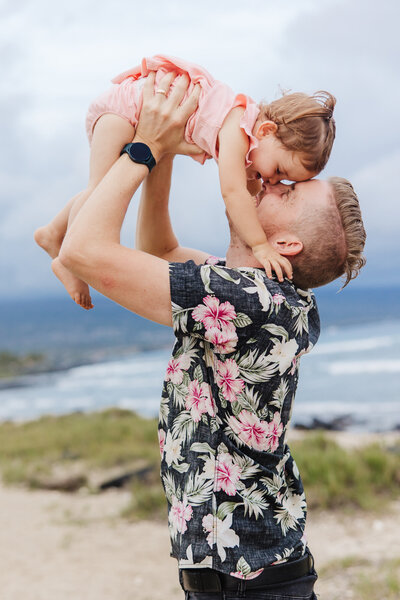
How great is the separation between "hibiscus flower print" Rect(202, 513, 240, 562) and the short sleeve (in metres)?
0.49

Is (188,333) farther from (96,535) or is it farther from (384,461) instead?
(384,461)

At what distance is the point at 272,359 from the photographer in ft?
6.07

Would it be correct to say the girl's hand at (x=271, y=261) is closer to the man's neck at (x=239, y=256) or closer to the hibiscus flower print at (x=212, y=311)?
the man's neck at (x=239, y=256)

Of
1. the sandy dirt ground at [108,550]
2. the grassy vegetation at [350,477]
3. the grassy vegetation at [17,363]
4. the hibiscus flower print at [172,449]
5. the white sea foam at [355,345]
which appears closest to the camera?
the hibiscus flower print at [172,449]

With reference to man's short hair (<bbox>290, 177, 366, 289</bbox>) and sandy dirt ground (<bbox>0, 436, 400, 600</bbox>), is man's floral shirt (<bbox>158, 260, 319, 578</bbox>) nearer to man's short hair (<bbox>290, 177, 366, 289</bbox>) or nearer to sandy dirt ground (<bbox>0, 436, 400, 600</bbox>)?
man's short hair (<bbox>290, 177, 366, 289</bbox>)

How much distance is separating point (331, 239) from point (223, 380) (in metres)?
0.56

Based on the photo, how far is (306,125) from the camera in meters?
2.14

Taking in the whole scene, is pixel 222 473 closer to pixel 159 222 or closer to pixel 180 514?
pixel 180 514

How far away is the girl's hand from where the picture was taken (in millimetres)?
1919

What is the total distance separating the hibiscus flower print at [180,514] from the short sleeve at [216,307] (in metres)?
0.47

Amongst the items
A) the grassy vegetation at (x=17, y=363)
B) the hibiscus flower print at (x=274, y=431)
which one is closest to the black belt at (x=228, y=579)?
the hibiscus flower print at (x=274, y=431)

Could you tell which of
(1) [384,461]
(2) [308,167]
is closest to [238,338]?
(2) [308,167]

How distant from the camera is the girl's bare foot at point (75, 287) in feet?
7.33

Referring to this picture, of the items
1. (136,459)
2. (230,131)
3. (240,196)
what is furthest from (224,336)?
(136,459)
